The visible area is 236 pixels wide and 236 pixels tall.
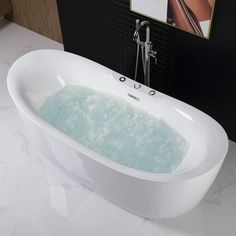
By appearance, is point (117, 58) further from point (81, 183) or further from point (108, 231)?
point (108, 231)

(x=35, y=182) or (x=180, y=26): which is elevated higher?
(x=180, y=26)

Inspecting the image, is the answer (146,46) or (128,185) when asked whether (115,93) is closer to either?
(146,46)

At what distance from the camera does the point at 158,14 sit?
7.79ft

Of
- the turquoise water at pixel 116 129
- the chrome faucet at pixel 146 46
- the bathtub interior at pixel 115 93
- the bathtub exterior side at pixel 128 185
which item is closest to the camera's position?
the bathtub exterior side at pixel 128 185

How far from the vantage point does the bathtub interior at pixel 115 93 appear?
209 centimetres

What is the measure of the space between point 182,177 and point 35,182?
3.55ft

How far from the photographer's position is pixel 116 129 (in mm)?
2385

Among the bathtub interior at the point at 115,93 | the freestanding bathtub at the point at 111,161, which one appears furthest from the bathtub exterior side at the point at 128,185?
the bathtub interior at the point at 115,93

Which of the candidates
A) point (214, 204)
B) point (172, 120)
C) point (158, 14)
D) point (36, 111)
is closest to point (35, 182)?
point (36, 111)

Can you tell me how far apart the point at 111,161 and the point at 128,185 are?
0.49 ft

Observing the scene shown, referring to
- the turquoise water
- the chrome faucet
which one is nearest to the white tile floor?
the turquoise water

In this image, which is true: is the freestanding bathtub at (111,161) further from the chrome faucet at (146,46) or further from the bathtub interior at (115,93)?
the chrome faucet at (146,46)

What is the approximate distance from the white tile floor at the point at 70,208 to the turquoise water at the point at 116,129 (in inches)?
13.9

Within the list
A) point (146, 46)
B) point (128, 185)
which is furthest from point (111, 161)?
point (146, 46)
